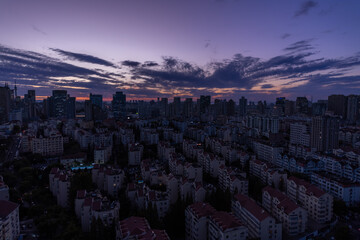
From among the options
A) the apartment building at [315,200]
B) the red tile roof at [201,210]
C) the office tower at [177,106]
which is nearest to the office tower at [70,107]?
the office tower at [177,106]

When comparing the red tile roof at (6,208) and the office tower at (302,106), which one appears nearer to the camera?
the red tile roof at (6,208)

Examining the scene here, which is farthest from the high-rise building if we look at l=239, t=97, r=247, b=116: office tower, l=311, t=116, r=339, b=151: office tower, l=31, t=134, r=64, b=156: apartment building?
l=311, t=116, r=339, b=151: office tower

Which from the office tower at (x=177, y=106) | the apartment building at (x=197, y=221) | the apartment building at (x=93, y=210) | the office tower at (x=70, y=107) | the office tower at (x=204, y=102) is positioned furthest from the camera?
the office tower at (x=204, y=102)

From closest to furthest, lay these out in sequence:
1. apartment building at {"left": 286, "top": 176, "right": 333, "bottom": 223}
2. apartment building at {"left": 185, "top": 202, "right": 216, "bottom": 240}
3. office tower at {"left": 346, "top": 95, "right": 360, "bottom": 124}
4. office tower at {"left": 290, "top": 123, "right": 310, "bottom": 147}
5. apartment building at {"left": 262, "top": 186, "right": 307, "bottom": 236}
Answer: apartment building at {"left": 185, "top": 202, "right": 216, "bottom": 240}, apartment building at {"left": 262, "top": 186, "right": 307, "bottom": 236}, apartment building at {"left": 286, "top": 176, "right": 333, "bottom": 223}, office tower at {"left": 290, "top": 123, "right": 310, "bottom": 147}, office tower at {"left": 346, "top": 95, "right": 360, "bottom": 124}

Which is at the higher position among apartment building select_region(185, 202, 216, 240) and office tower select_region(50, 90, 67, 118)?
office tower select_region(50, 90, 67, 118)

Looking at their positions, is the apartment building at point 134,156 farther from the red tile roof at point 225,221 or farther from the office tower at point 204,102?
the office tower at point 204,102

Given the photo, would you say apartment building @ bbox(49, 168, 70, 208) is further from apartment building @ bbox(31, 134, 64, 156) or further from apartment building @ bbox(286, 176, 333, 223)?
apartment building @ bbox(286, 176, 333, 223)
